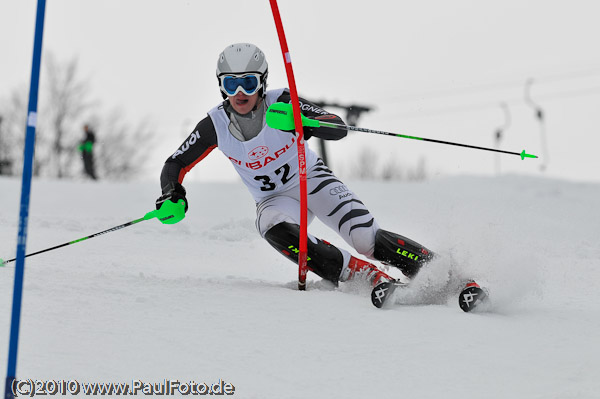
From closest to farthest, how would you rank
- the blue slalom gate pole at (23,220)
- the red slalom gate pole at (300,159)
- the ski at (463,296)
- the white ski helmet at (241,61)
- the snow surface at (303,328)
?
the blue slalom gate pole at (23,220)
the snow surface at (303,328)
the ski at (463,296)
the red slalom gate pole at (300,159)
the white ski helmet at (241,61)

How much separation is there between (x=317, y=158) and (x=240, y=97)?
2.48 ft

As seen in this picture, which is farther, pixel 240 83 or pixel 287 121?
pixel 240 83

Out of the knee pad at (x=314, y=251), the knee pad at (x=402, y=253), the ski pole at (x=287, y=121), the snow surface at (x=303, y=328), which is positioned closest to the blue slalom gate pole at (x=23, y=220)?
the snow surface at (x=303, y=328)

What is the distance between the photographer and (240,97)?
4.09m

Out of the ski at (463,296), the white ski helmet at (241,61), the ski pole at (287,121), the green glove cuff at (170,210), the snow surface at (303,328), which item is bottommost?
the snow surface at (303,328)

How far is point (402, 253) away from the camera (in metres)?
4.09

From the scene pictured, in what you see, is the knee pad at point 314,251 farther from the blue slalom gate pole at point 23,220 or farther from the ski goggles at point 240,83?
the blue slalom gate pole at point 23,220

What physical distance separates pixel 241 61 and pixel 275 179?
75cm

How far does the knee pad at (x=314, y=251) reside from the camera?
4070 millimetres

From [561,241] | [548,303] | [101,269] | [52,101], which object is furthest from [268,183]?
[52,101]

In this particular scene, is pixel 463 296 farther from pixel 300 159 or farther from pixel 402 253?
pixel 300 159

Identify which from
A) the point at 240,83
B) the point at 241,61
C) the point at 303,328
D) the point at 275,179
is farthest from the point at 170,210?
the point at 303,328

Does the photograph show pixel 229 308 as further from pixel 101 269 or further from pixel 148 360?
pixel 101 269

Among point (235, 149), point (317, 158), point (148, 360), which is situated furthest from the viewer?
point (317, 158)
